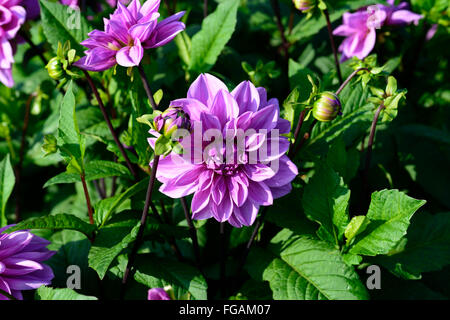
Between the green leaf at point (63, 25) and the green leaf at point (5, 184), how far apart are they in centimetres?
35

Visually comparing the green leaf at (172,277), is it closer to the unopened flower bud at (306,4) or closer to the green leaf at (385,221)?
the green leaf at (385,221)

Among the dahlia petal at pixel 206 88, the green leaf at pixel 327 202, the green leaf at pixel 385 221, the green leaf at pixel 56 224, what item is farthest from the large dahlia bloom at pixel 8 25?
the green leaf at pixel 385 221

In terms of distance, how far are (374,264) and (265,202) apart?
0.44 meters

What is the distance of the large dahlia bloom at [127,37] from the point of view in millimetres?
952

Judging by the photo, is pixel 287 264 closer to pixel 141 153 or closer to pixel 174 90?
pixel 141 153

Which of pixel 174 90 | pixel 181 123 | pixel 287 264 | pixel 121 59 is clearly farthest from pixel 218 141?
pixel 174 90

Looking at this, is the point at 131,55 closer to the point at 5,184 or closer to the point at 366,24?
the point at 5,184

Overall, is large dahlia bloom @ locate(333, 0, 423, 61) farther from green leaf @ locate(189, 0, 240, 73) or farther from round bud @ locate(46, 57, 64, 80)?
round bud @ locate(46, 57, 64, 80)

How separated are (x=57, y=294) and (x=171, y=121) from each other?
1.74 ft

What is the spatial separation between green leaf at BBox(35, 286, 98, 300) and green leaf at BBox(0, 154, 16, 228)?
0.78 ft

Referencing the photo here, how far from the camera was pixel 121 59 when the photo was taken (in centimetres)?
95

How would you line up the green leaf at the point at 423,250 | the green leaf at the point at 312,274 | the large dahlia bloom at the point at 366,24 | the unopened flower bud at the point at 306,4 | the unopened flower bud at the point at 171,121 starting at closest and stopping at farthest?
the unopened flower bud at the point at 171,121
the green leaf at the point at 312,274
the green leaf at the point at 423,250
the unopened flower bud at the point at 306,4
the large dahlia bloom at the point at 366,24


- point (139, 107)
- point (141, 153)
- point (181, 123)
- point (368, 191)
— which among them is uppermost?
point (181, 123)
